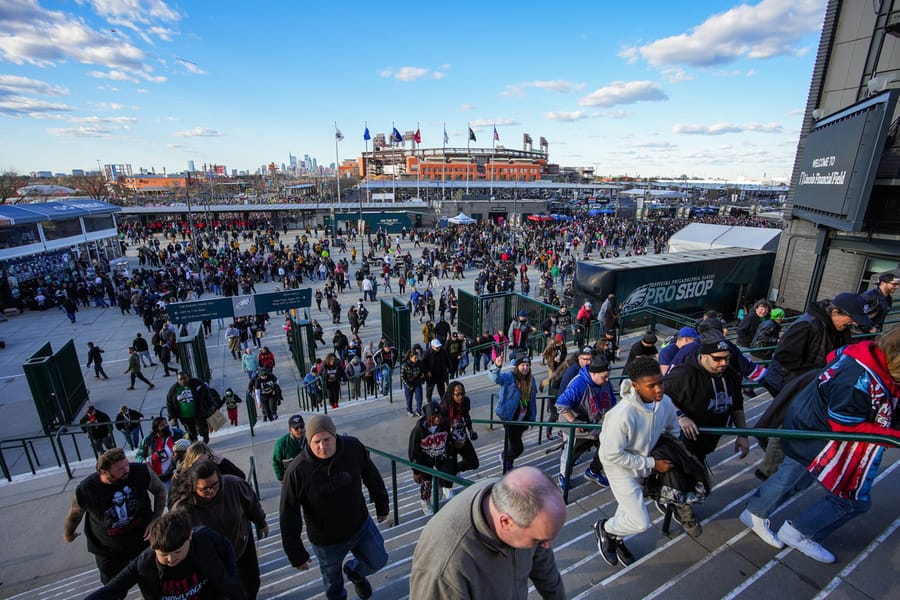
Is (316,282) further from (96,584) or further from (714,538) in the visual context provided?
(714,538)

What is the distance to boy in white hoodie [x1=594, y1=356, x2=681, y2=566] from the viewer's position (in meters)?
2.67

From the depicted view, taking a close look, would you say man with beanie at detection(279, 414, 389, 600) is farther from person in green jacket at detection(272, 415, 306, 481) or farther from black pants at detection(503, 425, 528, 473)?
black pants at detection(503, 425, 528, 473)

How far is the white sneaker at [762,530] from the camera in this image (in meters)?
2.89

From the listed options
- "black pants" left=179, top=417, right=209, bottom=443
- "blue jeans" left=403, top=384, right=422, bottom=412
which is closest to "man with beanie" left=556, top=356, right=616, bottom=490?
"blue jeans" left=403, top=384, right=422, bottom=412

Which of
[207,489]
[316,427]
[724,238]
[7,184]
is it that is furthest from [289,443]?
[7,184]

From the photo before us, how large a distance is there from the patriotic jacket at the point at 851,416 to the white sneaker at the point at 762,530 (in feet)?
1.67

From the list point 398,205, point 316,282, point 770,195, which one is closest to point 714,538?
point 316,282

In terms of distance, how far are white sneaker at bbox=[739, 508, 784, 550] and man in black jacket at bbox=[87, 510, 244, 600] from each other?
134 inches

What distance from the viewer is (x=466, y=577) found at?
4.78 ft

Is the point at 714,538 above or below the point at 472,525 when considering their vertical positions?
below

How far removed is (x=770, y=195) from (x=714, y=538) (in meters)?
133

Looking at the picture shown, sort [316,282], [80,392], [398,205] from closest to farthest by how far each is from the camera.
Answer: [80,392], [316,282], [398,205]

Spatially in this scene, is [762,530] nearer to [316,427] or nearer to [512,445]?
[512,445]

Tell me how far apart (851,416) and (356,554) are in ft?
11.2
